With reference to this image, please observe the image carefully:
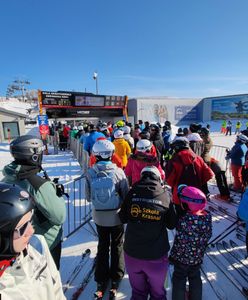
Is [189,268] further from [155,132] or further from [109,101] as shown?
[109,101]

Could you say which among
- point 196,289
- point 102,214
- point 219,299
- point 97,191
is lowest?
point 219,299

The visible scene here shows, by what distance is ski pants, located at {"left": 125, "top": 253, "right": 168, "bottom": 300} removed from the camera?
2.08 meters

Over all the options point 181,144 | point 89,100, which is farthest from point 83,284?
point 89,100

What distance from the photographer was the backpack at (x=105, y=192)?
2.46 metres

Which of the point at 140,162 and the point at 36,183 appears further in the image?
the point at 140,162

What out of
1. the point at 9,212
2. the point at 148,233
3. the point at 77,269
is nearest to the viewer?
the point at 9,212

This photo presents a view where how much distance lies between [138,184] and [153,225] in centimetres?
44

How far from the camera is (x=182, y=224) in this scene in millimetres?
2127

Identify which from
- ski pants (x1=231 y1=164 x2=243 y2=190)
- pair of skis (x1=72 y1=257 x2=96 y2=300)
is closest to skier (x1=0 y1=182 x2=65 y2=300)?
pair of skis (x1=72 y1=257 x2=96 y2=300)

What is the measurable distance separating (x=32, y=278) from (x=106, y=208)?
1.36m

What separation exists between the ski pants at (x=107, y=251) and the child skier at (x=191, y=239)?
0.74 metres

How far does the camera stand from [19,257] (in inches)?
45.3

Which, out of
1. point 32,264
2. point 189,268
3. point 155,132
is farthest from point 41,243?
point 155,132

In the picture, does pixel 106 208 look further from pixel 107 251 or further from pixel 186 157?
pixel 186 157
